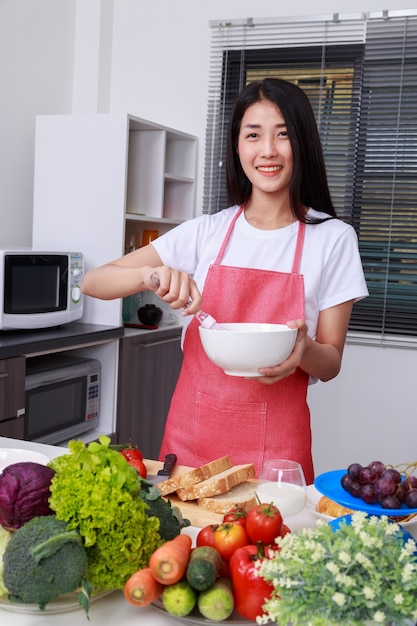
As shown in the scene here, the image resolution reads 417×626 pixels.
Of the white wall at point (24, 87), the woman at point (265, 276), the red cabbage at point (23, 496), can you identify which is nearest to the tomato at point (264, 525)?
the red cabbage at point (23, 496)

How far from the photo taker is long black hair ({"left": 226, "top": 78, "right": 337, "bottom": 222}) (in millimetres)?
1586

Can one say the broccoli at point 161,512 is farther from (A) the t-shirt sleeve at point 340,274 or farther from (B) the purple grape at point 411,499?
(A) the t-shirt sleeve at point 340,274

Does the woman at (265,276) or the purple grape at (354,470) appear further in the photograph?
the woman at (265,276)

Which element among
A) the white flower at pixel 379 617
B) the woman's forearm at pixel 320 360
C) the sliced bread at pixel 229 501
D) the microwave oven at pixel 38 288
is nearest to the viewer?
the white flower at pixel 379 617

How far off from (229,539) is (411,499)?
1.26 feet

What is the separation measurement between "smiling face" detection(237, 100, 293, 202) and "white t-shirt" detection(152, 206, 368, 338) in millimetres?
135

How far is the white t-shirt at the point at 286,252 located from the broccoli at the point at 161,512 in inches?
30.4

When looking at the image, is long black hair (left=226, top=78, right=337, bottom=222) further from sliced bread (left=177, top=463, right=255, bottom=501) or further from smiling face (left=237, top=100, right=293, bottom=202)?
sliced bread (left=177, top=463, right=255, bottom=501)

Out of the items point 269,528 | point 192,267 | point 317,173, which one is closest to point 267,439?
point 192,267

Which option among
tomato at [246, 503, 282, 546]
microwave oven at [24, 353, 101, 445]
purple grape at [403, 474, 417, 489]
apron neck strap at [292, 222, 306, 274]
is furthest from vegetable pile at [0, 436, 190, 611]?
A: microwave oven at [24, 353, 101, 445]

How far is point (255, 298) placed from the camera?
5.64 ft

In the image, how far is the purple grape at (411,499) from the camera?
113 centimetres

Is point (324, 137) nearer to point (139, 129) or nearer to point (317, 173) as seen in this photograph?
point (139, 129)

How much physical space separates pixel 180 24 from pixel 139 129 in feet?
2.46
